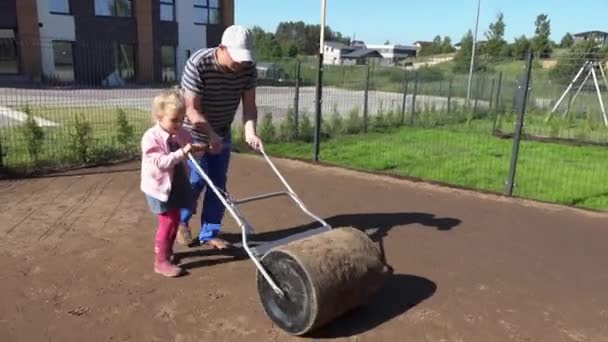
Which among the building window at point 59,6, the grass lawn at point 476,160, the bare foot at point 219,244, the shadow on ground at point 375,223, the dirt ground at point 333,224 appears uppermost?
the building window at point 59,6

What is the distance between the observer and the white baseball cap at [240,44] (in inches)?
150

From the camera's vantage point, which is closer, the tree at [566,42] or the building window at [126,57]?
the building window at [126,57]

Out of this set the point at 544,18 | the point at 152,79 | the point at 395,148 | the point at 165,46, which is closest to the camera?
the point at 395,148

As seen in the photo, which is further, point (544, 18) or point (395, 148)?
point (544, 18)

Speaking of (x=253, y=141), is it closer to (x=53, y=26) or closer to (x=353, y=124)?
(x=353, y=124)

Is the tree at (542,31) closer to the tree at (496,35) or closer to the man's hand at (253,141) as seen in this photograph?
the tree at (496,35)

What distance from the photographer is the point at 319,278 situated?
3119 millimetres

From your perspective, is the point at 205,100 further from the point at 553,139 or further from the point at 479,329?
the point at 553,139

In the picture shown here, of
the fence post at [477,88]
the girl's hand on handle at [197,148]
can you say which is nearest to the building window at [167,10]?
the fence post at [477,88]

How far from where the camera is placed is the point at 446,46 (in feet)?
300

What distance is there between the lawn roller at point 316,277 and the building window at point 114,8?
26.2 m

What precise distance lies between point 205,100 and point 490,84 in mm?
15269

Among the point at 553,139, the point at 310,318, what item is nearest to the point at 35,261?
the point at 310,318

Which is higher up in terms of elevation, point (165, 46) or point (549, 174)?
point (165, 46)
